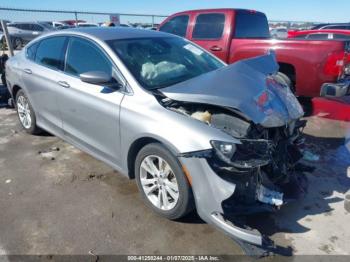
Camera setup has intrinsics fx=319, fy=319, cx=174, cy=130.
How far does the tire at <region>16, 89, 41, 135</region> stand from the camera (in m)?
4.89

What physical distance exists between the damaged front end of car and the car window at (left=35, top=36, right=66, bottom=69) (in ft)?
6.01

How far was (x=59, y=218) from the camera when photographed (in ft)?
10.3

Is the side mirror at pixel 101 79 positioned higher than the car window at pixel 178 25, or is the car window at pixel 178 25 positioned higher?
the car window at pixel 178 25

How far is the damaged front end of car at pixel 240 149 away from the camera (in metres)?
2.52

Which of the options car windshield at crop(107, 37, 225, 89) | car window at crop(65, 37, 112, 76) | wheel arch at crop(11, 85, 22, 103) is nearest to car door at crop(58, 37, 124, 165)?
car window at crop(65, 37, 112, 76)

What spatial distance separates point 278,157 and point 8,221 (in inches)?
105

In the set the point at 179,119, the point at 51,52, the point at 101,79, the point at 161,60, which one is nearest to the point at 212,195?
the point at 179,119

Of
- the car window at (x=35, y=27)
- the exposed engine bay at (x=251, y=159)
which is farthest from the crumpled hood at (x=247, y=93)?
the car window at (x=35, y=27)

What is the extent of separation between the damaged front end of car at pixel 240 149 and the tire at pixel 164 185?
0.40ft

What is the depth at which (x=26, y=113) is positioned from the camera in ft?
16.7

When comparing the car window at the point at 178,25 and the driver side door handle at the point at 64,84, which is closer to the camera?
the driver side door handle at the point at 64,84

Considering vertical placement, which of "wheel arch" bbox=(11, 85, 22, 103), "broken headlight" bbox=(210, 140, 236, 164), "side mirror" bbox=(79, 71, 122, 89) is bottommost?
"wheel arch" bbox=(11, 85, 22, 103)

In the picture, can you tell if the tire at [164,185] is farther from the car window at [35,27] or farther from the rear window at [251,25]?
the car window at [35,27]

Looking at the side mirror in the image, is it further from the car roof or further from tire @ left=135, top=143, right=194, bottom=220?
tire @ left=135, top=143, right=194, bottom=220
